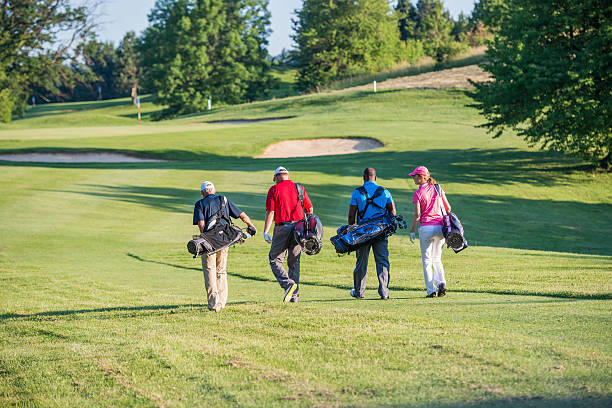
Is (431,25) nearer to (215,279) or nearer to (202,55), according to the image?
(202,55)

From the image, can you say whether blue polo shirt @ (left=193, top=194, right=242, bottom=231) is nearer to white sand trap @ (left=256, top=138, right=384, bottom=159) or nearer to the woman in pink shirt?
the woman in pink shirt

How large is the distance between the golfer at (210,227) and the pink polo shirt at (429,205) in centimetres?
261

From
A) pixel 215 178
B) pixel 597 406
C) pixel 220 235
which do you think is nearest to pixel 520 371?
pixel 597 406

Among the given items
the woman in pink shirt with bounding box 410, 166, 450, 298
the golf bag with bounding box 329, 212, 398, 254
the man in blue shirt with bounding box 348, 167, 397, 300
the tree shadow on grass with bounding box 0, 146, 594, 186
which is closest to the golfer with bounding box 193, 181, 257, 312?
the golf bag with bounding box 329, 212, 398, 254

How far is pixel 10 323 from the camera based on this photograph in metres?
9.70

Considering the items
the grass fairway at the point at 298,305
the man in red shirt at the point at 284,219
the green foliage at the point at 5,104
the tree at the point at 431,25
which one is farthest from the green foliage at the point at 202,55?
the man in red shirt at the point at 284,219

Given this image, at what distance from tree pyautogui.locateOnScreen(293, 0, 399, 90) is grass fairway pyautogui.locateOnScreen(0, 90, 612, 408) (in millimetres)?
67017

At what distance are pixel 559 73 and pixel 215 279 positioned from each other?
2230cm

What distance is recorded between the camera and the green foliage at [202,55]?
301ft

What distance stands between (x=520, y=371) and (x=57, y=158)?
121ft

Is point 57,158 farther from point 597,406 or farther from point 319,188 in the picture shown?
point 597,406

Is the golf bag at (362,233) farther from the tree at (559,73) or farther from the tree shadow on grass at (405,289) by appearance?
the tree at (559,73)

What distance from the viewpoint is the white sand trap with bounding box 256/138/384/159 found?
41.8m

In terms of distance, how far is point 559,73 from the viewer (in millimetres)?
27688
